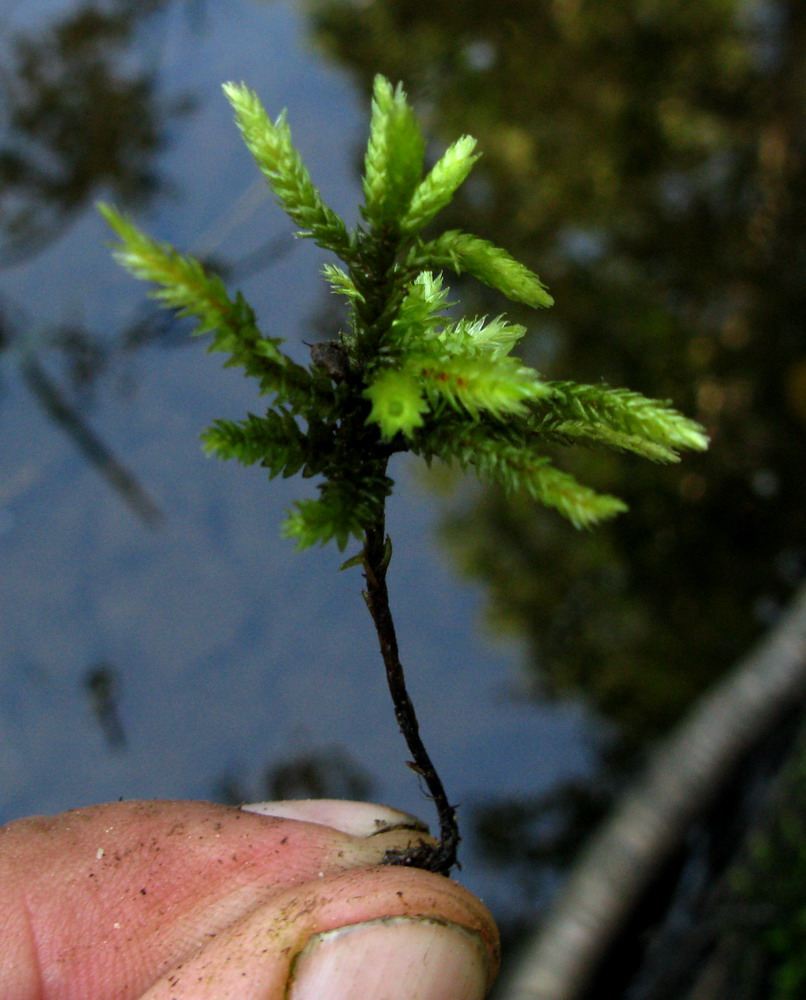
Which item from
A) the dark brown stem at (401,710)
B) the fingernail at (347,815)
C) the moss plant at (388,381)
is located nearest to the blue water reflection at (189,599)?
the fingernail at (347,815)

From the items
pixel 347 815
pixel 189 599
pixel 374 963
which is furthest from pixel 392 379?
pixel 189 599

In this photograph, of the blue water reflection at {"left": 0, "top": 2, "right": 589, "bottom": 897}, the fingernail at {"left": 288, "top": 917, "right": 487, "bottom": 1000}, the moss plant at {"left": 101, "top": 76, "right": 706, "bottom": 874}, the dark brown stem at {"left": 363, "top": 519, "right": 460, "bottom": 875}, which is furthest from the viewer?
the blue water reflection at {"left": 0, "top": 2, "right": 589, "bottom": 897}

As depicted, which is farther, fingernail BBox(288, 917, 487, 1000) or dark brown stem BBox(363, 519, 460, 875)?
fingernail BBox(288, 917, 487, 1000)

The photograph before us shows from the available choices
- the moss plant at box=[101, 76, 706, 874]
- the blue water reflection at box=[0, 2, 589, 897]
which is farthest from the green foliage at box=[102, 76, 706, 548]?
the blue water reflection at box=[0, 2, 589, 897]

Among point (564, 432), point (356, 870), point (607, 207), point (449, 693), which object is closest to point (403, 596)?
point (449, 693)

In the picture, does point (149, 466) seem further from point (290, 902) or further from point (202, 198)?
point (290, 902)

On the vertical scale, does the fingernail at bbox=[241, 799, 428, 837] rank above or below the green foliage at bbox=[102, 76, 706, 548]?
below

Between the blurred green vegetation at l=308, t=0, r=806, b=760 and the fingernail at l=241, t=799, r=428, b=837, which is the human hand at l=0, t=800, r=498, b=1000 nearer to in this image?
the fingernail at l=241, t=799, r=428, b=837
